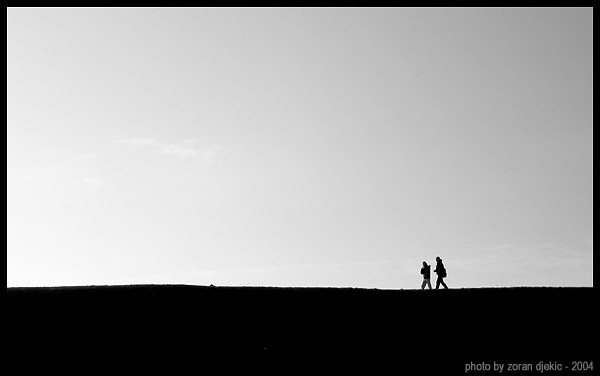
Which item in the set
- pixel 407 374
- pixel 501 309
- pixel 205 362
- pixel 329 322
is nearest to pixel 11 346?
pixel 205 362

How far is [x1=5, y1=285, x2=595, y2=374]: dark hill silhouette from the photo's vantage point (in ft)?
61.8

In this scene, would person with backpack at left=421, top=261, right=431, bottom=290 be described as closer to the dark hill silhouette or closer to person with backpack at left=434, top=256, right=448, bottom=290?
person with backpack at left=434, top=256, right=448, bottom=290

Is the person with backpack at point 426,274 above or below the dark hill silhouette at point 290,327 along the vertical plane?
above

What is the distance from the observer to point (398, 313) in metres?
21.0

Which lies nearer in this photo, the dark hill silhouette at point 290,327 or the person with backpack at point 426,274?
the dark hill silhouette at point 290,327

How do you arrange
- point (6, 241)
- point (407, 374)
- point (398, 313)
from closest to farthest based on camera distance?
point (6, 241)
point (407, 374)
point (398, 313)

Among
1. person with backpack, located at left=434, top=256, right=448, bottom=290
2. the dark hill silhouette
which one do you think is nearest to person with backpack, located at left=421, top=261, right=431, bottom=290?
person with backpack, located at left=434, top=256, right=448, bottom=290

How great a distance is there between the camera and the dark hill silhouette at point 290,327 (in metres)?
18.8

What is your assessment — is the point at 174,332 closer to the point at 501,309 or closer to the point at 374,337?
the point at 374,337

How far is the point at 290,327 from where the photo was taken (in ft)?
66.1

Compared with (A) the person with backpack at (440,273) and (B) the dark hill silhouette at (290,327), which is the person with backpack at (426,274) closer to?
(A) the person with backpack at (440,273)

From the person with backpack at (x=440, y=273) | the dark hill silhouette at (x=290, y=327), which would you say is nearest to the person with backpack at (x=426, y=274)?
the person with backpack at (x=440, y=273)

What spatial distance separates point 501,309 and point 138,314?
1093 cm

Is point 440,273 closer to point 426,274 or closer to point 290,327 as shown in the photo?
point 426,274
